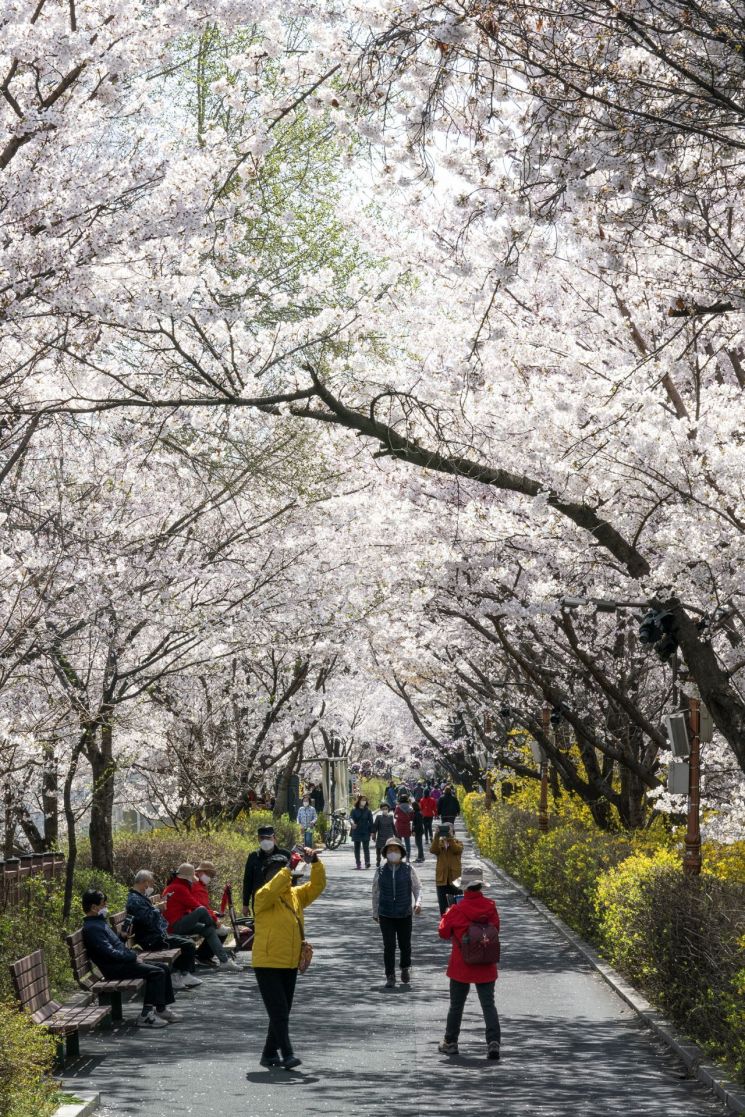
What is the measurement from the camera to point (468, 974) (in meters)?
11.5

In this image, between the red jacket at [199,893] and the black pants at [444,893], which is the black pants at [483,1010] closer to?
the red jacket at [199,893]

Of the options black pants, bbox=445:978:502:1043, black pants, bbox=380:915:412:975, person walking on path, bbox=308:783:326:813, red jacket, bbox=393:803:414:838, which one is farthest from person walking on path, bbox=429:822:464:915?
person walking on path, bbox=308:783:326:813

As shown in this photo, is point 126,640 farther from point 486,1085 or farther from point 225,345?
point 486,1085

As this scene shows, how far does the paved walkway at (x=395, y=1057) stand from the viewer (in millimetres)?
9352

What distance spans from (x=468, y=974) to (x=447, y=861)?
10.0 meters

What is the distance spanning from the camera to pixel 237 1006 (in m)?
14.4

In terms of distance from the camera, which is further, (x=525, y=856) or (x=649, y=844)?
(x=525, y=856)

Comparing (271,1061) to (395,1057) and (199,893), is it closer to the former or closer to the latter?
(395,1057)

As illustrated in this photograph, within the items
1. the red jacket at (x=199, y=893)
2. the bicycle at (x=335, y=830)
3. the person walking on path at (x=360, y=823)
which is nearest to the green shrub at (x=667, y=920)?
the red jacket at (x=199, y=893)

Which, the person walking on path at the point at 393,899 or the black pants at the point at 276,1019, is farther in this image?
the person walking on path at the point at 393,899

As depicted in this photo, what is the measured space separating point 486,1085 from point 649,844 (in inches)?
371

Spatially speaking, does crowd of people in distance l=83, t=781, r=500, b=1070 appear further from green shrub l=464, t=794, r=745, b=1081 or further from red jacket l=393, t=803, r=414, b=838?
red jacket l=393, t=803, r=414, b=838

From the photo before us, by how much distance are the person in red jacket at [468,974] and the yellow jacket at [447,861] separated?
9444 millimetres

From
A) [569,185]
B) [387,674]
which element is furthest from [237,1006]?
[387,674]
